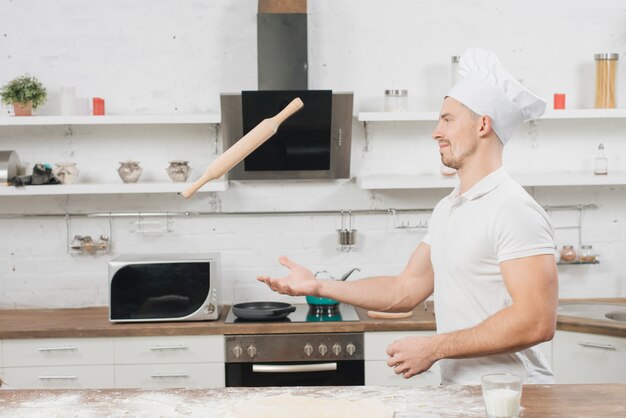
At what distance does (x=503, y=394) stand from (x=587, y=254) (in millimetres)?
3074

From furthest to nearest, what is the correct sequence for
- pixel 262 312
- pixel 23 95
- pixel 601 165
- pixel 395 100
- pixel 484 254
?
pixel 601 165 < pixel 395 100 < pixel 23 95 < pixel 262 312 < pixel 484 254

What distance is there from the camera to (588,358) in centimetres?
388

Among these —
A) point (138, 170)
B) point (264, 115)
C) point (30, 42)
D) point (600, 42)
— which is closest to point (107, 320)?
point (138, 170)

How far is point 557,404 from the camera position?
2150 mm

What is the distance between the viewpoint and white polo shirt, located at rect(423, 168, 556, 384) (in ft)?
7.54

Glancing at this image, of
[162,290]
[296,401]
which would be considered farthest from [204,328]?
[296,401]

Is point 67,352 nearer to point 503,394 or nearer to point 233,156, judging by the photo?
point 233,156

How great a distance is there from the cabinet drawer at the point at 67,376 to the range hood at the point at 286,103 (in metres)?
1.37

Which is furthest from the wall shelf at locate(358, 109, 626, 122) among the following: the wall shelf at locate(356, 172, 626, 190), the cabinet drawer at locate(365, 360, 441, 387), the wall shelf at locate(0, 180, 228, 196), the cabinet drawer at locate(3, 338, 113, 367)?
the cabinet drawer at locate(3, 338, 113, 367)

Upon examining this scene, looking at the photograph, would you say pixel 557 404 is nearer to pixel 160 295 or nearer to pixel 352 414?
pixel 352 414

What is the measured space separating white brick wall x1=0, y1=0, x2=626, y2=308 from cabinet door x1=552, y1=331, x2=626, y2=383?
89 centimetres

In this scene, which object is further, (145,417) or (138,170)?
(138,170)

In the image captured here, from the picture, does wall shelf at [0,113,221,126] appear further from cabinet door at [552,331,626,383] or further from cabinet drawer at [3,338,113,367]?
cabinet door at [552,331,626,383]

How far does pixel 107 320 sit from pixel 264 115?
4.54 ft
